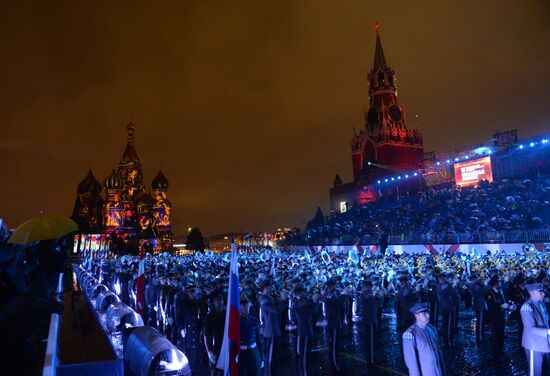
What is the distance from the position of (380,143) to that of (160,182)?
2013 inches

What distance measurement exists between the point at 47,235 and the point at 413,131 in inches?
3625

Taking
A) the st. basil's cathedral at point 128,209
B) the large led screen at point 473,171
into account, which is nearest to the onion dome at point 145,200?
the st. basil's cathedral at point 128,209

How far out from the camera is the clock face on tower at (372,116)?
9244cm

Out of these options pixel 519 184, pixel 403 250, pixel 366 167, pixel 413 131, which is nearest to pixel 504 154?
pixel 519 184

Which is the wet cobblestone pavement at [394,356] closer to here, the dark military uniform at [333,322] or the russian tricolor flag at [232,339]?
the dark military uniform at [333,322]

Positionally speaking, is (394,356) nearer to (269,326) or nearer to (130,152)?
(269,326)

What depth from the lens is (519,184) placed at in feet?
125

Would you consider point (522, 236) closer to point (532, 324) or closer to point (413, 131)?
point (532, 324)

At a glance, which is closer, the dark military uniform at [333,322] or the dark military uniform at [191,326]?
the dark military uniform at [333,322]

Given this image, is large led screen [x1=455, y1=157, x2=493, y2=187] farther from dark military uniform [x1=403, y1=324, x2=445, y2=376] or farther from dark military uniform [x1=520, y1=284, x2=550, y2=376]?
dark military uniform [x1=403, y1=324, x2=445, y2=376]

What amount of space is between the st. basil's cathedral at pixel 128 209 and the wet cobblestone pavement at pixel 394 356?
7731 centimetres

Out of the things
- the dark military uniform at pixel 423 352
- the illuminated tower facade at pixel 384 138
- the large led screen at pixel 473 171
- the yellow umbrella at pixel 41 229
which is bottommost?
the dark military uniform at pixel 423 352

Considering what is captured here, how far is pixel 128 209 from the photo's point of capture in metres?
92.7

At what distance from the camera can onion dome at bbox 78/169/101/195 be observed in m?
94.9
